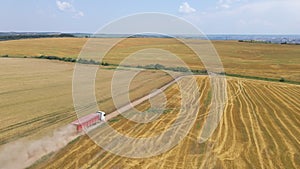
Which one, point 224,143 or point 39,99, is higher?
point 39,99

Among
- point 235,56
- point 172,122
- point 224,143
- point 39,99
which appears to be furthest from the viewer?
point 235,56

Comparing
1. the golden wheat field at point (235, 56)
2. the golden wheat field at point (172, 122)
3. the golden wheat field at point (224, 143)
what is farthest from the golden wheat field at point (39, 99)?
Result: the golden wheat field at point (235, 56)

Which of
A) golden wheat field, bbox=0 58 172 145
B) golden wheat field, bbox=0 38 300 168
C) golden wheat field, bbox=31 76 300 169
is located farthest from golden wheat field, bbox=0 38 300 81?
golden wheat field, bbox=31 76 300 169

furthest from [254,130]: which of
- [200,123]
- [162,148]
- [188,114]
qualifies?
[162,148]

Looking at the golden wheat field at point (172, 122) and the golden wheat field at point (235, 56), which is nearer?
the golden wheat field at point (172, 122)

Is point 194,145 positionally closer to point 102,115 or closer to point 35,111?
point 102,115

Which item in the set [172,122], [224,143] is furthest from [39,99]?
[224,143]

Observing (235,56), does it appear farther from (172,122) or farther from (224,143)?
(224,143)

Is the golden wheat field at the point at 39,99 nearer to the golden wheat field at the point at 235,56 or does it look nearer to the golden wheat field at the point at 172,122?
the golden wheat field at the point at 172,122

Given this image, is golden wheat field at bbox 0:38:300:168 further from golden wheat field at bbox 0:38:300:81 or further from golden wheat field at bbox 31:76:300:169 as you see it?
golden wheat field at bbox 0:38:300:81
